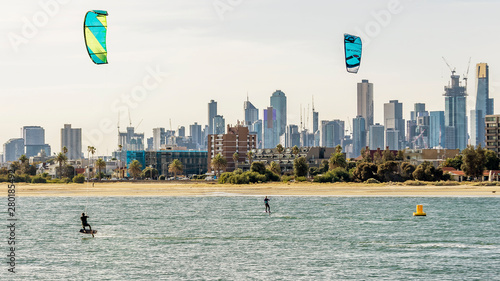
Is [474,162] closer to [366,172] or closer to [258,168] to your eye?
[366,172]

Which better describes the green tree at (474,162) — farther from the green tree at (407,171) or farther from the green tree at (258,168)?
the green tree at (258,168)

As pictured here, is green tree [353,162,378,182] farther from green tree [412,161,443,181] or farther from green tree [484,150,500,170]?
green tree [484,150,500,170]

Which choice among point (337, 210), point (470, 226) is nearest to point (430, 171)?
point (337, 210)

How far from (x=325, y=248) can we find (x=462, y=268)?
428 inches

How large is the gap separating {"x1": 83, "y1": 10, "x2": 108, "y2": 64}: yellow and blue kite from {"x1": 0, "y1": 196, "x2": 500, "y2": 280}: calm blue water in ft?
41.2

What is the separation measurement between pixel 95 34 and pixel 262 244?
18.1m

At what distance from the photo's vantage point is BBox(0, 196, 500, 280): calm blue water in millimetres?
42969

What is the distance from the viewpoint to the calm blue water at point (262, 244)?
43.0 meters

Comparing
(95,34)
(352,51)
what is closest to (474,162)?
(352,51)

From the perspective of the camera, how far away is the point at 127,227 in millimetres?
67000

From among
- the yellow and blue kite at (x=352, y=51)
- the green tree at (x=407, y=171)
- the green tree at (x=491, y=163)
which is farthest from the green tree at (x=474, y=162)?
the yellow and blue kite at (x=352, y=51)

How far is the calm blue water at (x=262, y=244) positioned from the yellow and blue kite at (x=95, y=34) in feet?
41.2

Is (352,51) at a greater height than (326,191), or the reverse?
(352,51)

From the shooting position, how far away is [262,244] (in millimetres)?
54031
